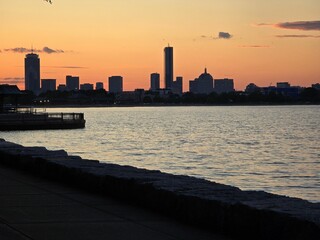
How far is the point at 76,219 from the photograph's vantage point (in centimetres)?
964

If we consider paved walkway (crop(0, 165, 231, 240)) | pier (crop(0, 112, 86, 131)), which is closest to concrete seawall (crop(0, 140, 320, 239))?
paved walkway (crop(0, 165, 231, 240))

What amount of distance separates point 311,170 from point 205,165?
7533mm

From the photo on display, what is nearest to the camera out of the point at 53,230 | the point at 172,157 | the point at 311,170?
the point at 53,230

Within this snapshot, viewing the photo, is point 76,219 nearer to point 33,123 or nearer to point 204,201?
point 204,201

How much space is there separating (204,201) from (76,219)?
1.71 m

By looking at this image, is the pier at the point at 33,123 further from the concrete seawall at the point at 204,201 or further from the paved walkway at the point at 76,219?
the paved walkway at the point at 76,219

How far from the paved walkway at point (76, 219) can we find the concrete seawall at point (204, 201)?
Answer: 17cm

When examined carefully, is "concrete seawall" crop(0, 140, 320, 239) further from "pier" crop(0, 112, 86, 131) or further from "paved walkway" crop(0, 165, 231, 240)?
"pier" crop(0, 112, 86, 131)

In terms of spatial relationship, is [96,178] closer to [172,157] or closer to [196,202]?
[196,202]

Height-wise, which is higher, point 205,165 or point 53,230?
point 53,230

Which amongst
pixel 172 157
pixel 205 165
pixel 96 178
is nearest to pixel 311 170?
pixel 205 165

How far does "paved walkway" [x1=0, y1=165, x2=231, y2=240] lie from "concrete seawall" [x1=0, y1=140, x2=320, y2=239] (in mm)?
174

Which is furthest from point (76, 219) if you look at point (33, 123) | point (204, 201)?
point (33, 123)

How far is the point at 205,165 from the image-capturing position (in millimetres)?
52562
